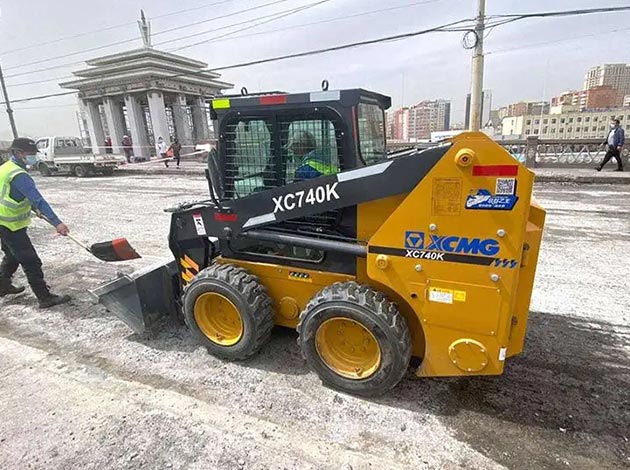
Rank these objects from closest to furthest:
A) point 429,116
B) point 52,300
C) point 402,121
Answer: point 52,300, point 429,116, point 402,121

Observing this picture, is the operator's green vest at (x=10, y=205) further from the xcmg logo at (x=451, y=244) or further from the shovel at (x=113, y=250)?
the xcmg logo at (x=451, y=244)

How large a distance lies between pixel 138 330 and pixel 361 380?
229 cm

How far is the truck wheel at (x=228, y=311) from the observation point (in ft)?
10.4

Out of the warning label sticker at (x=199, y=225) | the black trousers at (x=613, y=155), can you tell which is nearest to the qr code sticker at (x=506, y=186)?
the warning label sticker at (x=199, y=225)

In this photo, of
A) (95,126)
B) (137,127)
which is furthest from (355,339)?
(95,126)

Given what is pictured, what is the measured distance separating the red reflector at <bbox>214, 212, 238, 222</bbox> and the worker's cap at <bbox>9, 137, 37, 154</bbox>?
3.02 metres

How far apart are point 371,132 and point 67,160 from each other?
70.2ft

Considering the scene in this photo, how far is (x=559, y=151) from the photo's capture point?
45.9 feet

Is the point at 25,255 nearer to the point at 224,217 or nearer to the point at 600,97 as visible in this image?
the point at 224,217

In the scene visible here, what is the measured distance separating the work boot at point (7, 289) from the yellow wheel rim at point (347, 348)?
4.39m

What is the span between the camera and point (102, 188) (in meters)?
15.4

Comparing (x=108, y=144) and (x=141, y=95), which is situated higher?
(x=141, y=95)

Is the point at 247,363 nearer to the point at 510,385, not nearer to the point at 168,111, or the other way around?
the point at 510,385

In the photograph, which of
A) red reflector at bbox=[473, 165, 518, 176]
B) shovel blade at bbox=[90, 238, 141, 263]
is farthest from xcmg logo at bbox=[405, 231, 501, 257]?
shovel blade at bbox=[90, 238, 141, 263]
